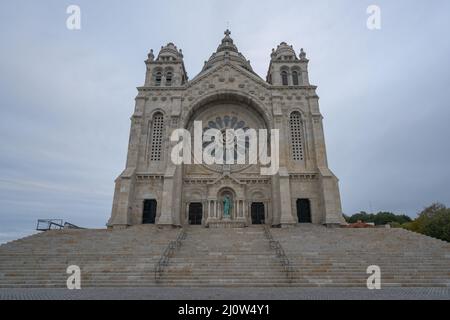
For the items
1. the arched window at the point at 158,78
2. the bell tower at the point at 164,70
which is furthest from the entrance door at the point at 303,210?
the arched window at the point at 158,78

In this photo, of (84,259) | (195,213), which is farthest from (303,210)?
(84,259)

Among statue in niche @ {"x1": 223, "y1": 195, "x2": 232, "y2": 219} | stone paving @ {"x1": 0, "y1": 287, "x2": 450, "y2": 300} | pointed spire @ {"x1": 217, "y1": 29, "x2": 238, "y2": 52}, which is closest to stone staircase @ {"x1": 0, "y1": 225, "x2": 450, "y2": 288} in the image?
stone paving @ {"x1": 0, "y1": 287, "x2": 450, "y2": 300}

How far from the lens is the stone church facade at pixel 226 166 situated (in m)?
23.4

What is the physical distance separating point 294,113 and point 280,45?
10.8m

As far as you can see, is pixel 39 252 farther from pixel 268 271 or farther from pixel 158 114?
pixel 158 114

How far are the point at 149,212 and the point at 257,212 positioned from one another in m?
10.5

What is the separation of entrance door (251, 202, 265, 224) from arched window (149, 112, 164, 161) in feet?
35.6

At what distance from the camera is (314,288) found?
9.88 metres

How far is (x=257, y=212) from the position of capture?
82.4 ft

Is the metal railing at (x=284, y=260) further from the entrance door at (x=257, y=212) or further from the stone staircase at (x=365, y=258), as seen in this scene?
the entrance door at (x=257, y=212)

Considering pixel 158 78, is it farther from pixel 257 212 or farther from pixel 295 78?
pixel 257 212

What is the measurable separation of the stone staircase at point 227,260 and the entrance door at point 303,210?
21.8ft

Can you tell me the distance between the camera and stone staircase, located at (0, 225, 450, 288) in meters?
10.7

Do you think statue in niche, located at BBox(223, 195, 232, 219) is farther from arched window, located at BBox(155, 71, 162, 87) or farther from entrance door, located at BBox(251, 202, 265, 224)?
arched window, located at BBox(155, 71, 162, 87)
